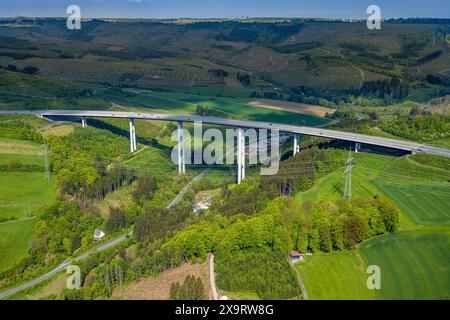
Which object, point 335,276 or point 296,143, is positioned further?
point 296,143

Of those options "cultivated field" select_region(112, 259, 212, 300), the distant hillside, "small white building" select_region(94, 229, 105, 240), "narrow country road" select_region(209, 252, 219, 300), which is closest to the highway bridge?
"small white building" select_region(94, 229, 105, 240)

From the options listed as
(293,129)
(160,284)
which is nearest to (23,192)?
(160,284)

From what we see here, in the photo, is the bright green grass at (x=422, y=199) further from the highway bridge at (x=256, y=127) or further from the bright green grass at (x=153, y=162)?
the bright green grass at (x=153, y=162)

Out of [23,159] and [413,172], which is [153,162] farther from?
[413,172]

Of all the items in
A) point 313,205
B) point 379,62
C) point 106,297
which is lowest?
point 106,297

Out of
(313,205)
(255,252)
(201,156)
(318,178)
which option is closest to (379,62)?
(201,156)

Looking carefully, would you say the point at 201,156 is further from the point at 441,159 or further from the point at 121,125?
the point at 441,159

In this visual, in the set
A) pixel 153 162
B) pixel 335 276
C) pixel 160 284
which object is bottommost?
pixel 160 284
